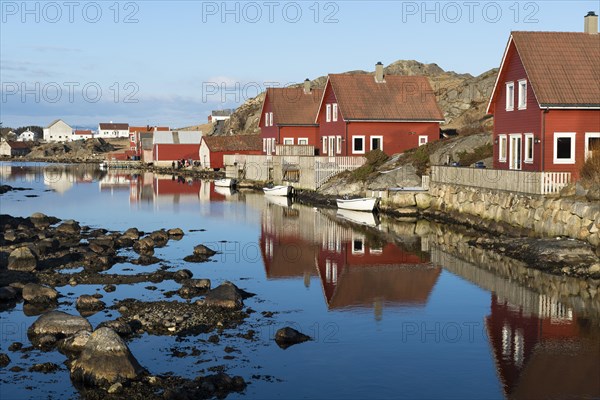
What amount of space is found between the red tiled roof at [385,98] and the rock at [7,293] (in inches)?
1496

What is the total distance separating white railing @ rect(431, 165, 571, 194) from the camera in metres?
32.2

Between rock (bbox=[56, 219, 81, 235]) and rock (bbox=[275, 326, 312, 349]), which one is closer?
rock (bbox=[275, 326, 312, 349])

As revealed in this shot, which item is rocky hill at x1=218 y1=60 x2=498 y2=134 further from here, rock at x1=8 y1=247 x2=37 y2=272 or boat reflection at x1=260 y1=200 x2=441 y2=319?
rock at x1=8 y1=247 x2=37 y2=272

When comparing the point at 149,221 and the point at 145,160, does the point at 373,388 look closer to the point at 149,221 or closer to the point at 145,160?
the point at 149,221

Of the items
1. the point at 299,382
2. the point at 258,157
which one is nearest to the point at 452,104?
the point at 258,157

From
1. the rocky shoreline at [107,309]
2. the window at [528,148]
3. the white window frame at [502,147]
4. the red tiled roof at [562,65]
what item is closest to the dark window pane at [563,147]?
the red tiled roof at [562,65]

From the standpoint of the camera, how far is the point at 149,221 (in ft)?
151

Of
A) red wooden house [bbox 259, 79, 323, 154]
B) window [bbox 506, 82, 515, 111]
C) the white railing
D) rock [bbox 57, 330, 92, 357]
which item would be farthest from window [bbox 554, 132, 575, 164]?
red wooden house [bbox 259, 79, 323, 154]

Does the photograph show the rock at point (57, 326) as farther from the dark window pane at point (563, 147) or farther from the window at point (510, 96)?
the window at point (510, 96)

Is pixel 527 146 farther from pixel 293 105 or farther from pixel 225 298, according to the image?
pixel 293 105

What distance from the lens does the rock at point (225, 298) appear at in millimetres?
22078

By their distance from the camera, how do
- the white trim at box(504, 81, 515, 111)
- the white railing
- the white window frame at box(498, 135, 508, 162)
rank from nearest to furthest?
the white railing
the white trim at box(504, 81, 515, 111)
the white window frame at box(498, 135, 508, 162)

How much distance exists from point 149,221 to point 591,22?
27.2 metres

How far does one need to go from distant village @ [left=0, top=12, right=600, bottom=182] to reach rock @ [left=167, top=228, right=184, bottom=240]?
1751 cm
